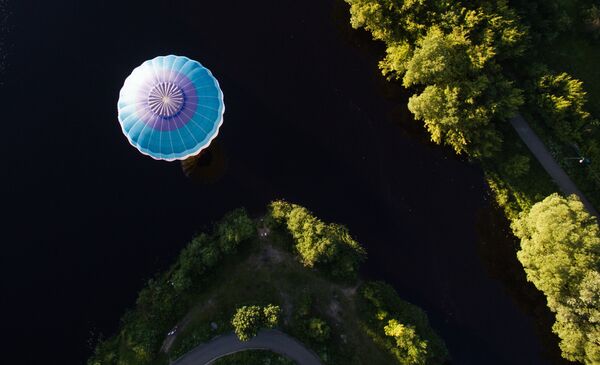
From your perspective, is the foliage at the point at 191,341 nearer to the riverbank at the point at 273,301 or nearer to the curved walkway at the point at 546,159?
the riverbank at the point at 273,301

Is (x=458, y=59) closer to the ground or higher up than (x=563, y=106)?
higher up

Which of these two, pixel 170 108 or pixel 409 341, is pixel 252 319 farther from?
pixel 170 108

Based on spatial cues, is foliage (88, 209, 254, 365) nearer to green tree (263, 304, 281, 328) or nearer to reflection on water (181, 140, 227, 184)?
reflection on water (181, 140, 227, 184)

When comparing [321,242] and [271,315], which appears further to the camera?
[321,242]

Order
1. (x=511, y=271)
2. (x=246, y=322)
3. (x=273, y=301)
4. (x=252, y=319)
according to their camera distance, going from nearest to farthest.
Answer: (x=246, y=322)
(x=252, y=319)
(x=273, y=301)
(x=511, y=271)

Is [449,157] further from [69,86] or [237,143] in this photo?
[69,86]

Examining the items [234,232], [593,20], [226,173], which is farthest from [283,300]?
[593,20]

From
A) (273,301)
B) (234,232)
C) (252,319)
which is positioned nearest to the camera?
(252,319)
